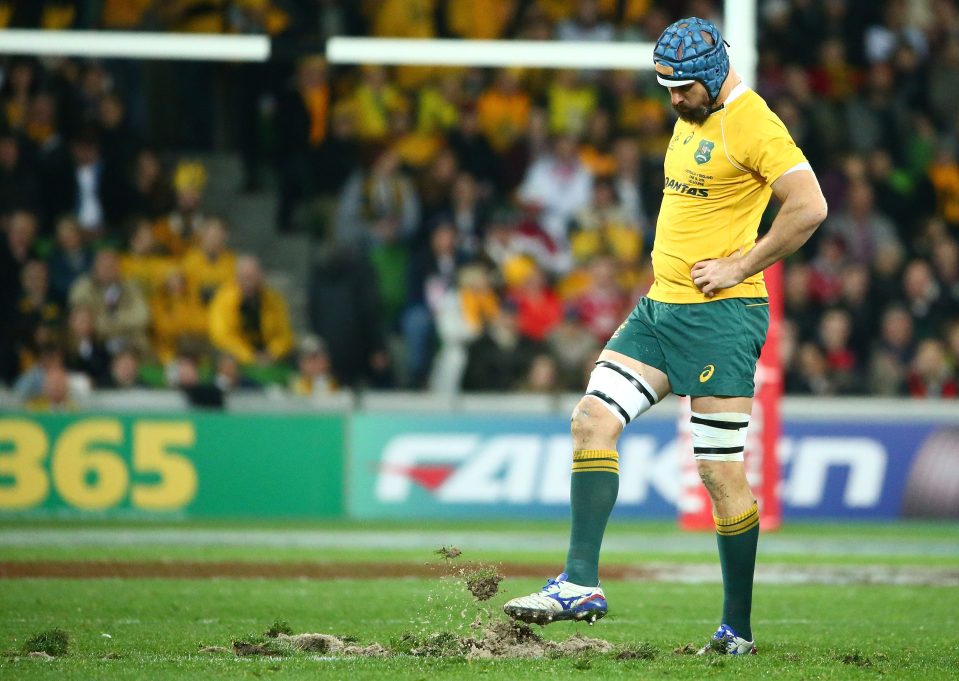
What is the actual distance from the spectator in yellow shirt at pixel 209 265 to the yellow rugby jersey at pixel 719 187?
396 inches

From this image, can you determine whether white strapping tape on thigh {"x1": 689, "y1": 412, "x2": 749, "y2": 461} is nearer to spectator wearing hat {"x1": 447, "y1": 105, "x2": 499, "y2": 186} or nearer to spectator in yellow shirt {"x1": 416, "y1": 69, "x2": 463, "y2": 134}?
spectator wearing hat {"x1": 447, "y1": 105, "x2": 499, "y2": 186}

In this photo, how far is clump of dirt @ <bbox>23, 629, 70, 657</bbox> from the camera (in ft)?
19.2

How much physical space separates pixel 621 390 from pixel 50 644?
2.39 m

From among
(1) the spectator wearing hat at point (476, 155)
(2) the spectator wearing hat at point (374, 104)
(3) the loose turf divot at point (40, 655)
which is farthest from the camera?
(2) the spectator wearing hat at point (374, 104)

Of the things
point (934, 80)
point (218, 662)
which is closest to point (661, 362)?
point (218, 662)

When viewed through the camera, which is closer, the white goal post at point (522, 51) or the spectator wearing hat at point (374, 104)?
the white goal post at point (522, 51)

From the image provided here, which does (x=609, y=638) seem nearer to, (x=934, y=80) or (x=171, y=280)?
(x=171, y=280)

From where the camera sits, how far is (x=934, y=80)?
19.2 meters

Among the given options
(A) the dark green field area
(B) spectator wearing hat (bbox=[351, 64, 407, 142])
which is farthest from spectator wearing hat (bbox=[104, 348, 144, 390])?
(B) spectator wearing hat (bbox=[351, 64, 407, 142])

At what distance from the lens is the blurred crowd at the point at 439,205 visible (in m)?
15.5

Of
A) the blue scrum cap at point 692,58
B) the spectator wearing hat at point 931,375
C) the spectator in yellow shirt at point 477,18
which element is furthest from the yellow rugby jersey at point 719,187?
the spectator in yellow shirt at point 477,18

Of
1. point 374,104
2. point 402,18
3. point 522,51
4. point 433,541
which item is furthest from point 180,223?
point 433,541

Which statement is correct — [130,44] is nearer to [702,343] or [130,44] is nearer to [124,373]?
[124,373]

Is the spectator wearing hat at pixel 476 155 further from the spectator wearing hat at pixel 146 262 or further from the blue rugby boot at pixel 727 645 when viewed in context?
the blue rugby boot at pixel 727 645
